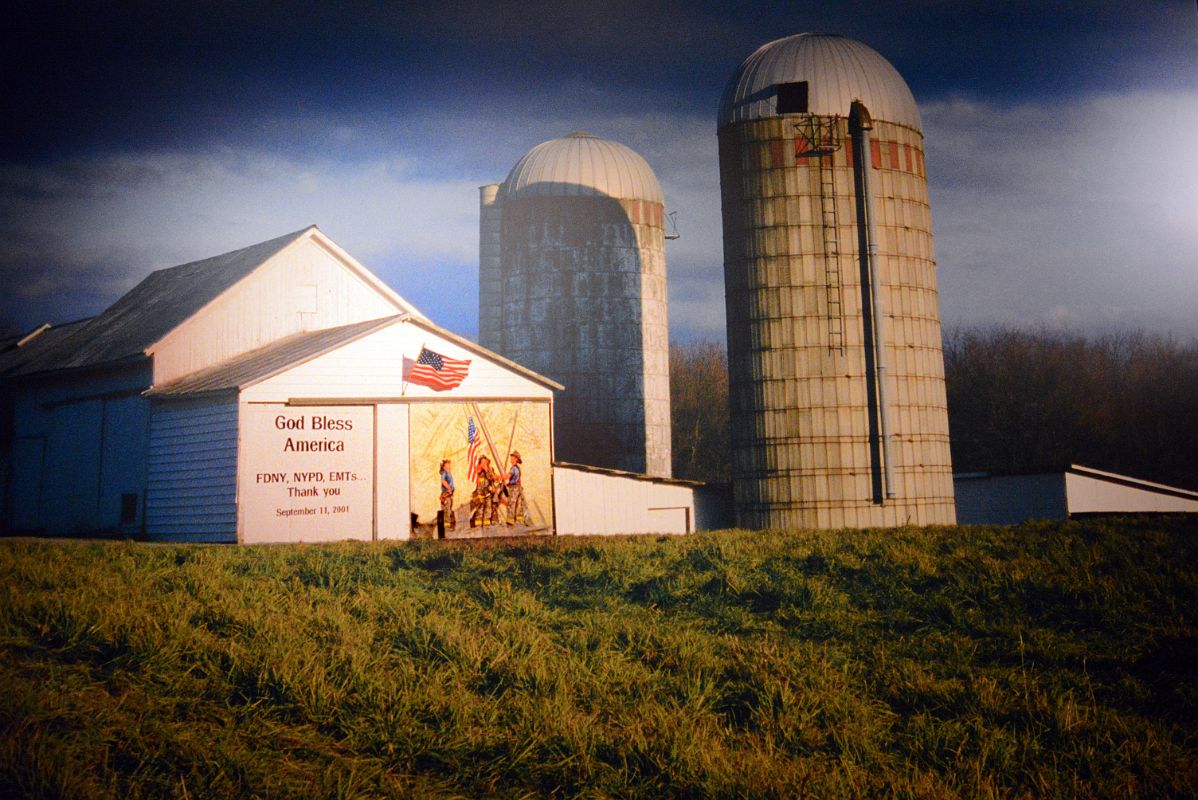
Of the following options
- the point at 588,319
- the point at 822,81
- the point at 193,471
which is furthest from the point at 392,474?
the point at 822,81

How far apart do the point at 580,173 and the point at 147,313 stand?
51.6 feet

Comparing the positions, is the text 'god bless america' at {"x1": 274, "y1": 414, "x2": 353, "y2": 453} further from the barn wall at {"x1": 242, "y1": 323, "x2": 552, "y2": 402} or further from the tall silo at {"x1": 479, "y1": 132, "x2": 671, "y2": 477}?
the tall silo at {"x1": 479, "y1": 132, "x2": 671, "y2": 477}

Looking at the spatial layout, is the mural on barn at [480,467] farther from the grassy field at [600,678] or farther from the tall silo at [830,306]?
the grassy field at [600,678]

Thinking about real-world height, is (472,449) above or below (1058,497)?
above

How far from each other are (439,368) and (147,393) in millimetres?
6683

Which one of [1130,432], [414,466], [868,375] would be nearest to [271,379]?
[414,466]

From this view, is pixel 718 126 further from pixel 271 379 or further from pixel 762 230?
pixel 271 379

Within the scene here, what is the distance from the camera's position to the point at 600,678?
900 centimetres

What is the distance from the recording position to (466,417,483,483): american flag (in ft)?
79.9

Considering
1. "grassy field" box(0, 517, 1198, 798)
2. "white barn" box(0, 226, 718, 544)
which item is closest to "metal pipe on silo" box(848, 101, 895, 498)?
"white barn" box(0, 226, 718, 544)

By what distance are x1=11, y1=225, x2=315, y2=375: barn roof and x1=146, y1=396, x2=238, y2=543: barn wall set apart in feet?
7.10

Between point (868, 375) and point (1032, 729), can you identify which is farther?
point (868, 375)

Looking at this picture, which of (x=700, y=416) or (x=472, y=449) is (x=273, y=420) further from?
(x=700, y=416)

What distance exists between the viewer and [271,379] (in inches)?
866
